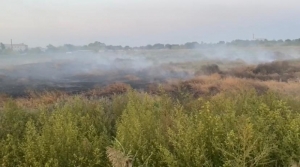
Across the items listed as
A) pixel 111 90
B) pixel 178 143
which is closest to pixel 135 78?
pixel 111 90

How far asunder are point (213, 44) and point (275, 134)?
4043 inches

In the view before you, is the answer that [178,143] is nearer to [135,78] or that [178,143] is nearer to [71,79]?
[135,78]

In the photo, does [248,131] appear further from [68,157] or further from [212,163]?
[68,157]

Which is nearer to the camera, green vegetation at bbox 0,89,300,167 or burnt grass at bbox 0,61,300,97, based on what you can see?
green vegetation at bbox 0,89,300,167

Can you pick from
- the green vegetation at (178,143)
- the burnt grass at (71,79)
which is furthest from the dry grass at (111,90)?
the green vegetation at (178,143)

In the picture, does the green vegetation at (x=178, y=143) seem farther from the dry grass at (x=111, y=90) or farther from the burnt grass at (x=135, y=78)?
the burnt grass at (x=135, y=78)

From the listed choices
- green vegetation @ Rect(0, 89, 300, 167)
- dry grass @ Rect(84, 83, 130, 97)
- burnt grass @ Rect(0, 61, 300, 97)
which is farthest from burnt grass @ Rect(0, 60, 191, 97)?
green vegetation @ Rect(0, 89, 300, 167)

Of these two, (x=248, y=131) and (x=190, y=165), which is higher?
(x=248, y=131)

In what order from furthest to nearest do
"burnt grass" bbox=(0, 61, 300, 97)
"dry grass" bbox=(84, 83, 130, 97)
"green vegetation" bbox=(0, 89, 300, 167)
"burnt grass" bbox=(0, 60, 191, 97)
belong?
1. "burnt grass" bbox=(0, 61, 300, 97)
2. "burnt grass" bbox=(0, 60, 191, 97)
3. "dry grass" bbox=(84, 83, 130, 97)
4. "green vegetation" bbox=(0, 89, 300, 167)

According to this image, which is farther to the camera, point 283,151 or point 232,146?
point 283,151

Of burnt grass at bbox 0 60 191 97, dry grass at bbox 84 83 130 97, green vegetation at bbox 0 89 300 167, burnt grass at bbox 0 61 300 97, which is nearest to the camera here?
green vegetation at bbox 0 89 300 167

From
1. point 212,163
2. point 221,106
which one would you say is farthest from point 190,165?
point 221,106

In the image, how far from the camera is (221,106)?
10008mm

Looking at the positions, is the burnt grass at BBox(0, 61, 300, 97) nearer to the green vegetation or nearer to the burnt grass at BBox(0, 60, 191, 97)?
the burnt grass at BBox(0, 60, 191, 97)
